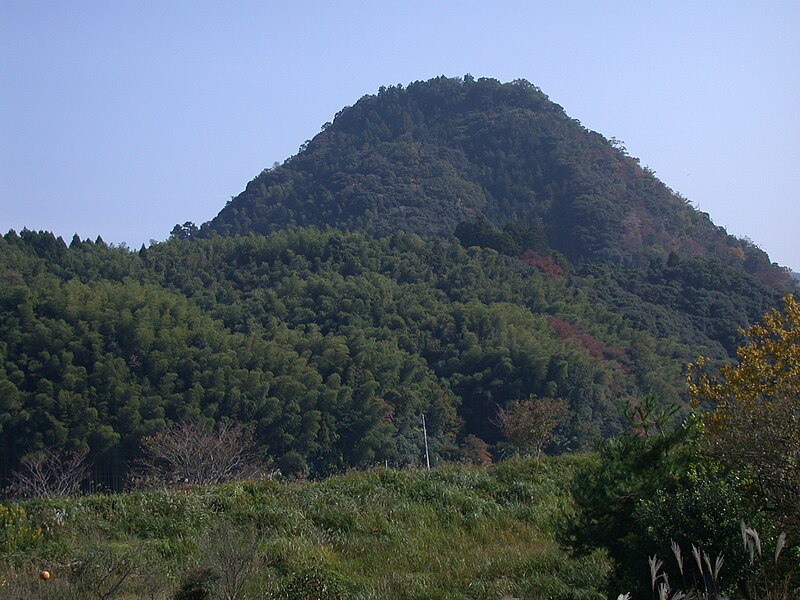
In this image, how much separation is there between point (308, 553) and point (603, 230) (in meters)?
72.0

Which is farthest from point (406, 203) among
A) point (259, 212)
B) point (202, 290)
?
point (202, 290)

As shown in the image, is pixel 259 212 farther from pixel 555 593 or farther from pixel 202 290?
pixel 555 593

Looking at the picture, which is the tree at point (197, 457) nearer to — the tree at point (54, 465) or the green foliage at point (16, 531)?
the tree at point (54, 465)

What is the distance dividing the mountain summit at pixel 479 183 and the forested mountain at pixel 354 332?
616 mm

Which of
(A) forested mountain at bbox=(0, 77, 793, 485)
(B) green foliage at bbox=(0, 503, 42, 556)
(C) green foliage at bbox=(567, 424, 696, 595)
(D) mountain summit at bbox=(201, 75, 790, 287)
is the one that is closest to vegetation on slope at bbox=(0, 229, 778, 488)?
(A) forested mountain at bbox=(0, 77, 793, 485)

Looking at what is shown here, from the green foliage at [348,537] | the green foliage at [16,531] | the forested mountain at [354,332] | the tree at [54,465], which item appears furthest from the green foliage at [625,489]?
the tree at [54,465]

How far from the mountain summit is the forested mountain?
62 cm

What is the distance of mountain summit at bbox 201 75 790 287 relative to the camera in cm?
7794

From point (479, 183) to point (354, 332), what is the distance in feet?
186

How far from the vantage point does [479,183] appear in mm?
95438

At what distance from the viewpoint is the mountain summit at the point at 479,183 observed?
256 ft

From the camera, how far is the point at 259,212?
88500 millimetres

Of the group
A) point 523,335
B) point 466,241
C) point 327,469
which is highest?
point 466,241

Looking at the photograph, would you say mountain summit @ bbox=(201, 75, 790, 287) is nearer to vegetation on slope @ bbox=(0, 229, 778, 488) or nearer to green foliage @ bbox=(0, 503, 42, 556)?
vegetation on slope @ bbox=(0, 229, 778, 488)
